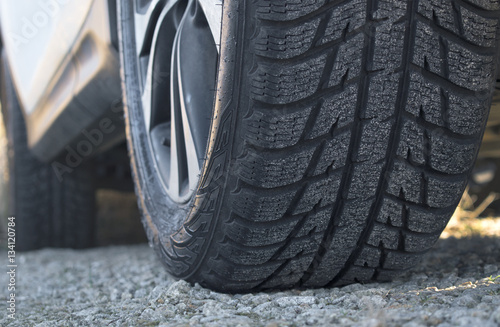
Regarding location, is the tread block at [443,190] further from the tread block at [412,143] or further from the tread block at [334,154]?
the tread block at [334,154]

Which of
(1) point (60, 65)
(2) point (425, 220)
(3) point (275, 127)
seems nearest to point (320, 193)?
(3) point (275, 127)

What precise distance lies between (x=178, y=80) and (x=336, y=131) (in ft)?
1.68

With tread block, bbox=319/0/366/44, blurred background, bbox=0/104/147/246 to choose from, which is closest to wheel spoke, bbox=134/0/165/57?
tread block, bbox=319/0/366/44

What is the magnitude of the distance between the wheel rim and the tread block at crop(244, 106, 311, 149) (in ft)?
0.72

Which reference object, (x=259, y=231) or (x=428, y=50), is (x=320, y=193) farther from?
(x=428, y=50)

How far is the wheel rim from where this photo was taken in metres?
1.34

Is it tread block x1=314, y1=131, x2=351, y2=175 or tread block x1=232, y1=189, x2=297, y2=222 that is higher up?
tread block x1=314, y1=131, x2=351, y2=175

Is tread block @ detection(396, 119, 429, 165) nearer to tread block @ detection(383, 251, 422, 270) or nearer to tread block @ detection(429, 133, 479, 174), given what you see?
tread block @ detection(429, 133, 479, 174)

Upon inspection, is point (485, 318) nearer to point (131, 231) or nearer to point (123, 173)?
point (123, 173)

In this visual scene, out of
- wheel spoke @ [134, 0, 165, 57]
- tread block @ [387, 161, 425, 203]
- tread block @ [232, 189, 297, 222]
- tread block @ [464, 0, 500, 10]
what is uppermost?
wheel spoke @ [134, 0, 165, 57]

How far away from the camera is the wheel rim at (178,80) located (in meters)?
1.34

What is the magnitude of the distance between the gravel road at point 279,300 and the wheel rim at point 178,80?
11.8 inches

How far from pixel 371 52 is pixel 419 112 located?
0.54 ft

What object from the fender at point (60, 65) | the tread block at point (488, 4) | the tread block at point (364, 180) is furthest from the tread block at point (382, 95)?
the fender at point (60, 65)
